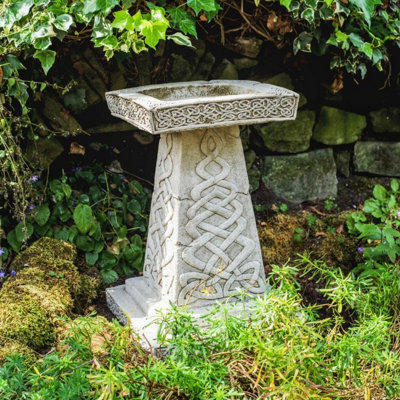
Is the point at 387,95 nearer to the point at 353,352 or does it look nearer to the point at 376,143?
the point at 376,143

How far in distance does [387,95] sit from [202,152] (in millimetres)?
1723

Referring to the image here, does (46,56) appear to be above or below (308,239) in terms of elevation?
above

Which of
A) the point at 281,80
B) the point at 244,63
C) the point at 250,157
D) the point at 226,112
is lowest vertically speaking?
the point at 250,157

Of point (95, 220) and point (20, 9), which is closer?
point (20, 9)

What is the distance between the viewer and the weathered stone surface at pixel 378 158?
3.53 meters

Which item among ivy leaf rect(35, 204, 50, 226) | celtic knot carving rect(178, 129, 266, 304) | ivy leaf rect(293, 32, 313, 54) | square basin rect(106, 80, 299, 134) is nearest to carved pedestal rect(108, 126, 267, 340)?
celtic knot carving rect(178, 129, 266, 304)

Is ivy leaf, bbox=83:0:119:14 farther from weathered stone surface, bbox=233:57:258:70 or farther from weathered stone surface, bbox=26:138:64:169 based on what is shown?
weathered stone surface, bbox=233:57:258:70

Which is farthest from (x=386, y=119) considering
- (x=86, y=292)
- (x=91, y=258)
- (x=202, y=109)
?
(x=86, y=292)

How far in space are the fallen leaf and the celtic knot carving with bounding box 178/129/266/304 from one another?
974 mm

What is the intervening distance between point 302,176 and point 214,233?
1.25 m

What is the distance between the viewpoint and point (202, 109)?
2041 millimetres

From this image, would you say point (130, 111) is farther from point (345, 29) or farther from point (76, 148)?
point (345, 29)

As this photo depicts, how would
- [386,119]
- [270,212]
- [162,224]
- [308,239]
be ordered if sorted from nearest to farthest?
[162,224]
[308,239]
[270,212]
[386,119]

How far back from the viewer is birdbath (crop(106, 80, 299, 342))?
2.20m
